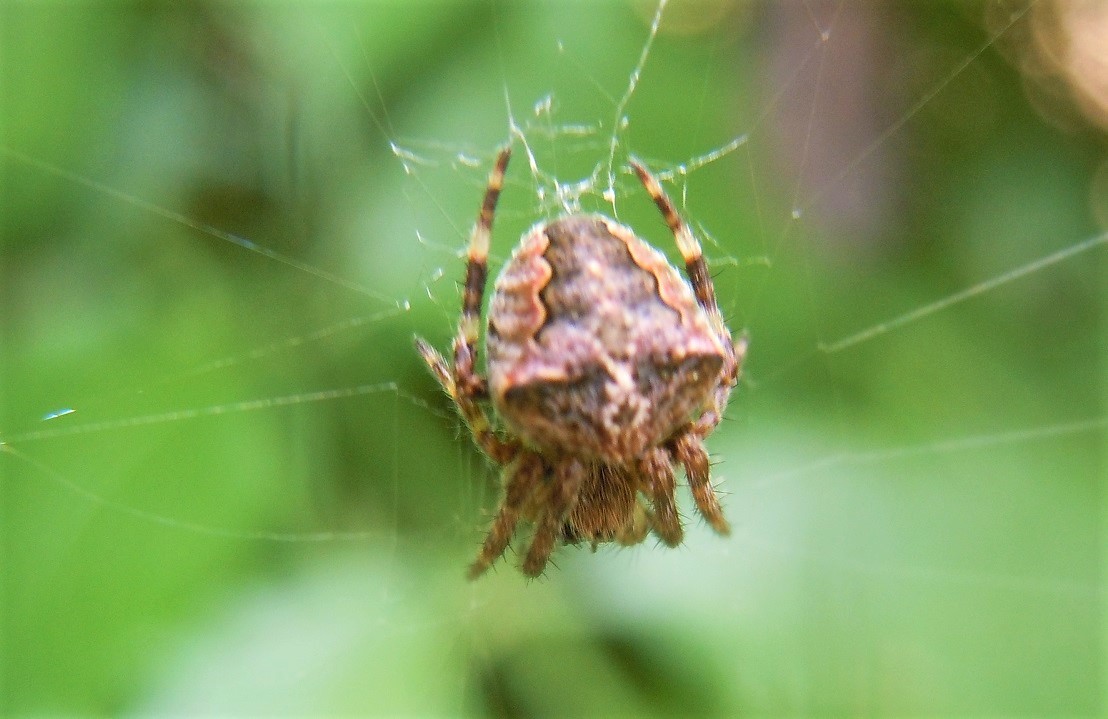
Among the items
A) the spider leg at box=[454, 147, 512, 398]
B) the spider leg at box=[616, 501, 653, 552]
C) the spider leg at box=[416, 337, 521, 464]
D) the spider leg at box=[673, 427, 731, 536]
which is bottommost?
the spider leg at box=[616, 501, 653, 552]

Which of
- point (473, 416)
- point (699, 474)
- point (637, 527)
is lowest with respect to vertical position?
point (637, 527)

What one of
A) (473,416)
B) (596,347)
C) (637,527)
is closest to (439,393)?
(473,416)

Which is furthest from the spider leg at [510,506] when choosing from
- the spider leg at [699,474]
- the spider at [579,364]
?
the spider leg at [699,474]

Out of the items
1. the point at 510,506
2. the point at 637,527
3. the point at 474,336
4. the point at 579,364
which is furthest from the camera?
Result: the point at 637,527

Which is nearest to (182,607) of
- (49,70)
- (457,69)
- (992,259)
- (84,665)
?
(84,665)

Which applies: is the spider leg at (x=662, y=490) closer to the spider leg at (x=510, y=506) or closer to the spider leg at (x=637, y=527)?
the spider leg at (x=637, y=527)

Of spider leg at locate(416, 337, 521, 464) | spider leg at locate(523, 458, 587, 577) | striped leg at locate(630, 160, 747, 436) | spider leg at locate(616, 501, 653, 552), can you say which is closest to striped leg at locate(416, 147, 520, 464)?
spider leg at locate(416, 337, 521, 464)

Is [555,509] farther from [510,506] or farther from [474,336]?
[474,336]

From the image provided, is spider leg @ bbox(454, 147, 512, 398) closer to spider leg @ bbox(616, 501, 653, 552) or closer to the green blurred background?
the green blurred background
